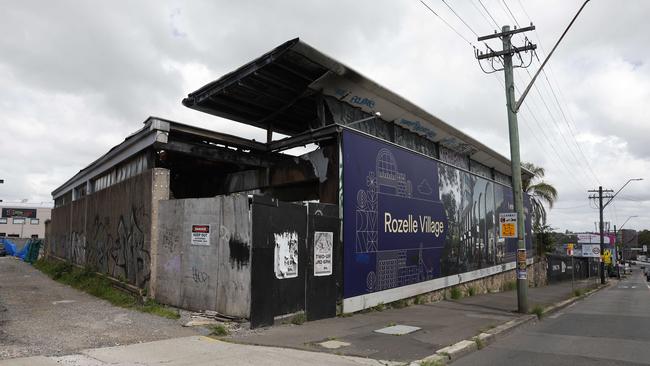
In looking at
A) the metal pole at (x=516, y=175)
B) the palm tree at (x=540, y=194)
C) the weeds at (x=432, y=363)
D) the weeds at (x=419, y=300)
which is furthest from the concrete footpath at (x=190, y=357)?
the palm tree at (x=540, y=194)

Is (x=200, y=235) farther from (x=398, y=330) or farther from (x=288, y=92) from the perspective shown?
(x=288, y=92)

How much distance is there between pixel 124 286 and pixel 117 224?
2.34 m

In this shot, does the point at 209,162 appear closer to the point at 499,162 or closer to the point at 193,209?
the point at 193,209

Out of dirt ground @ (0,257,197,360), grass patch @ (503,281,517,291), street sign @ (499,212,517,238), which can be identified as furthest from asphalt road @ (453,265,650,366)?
grass patch @ (503,281,517,291)

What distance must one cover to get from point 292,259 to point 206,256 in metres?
1.84

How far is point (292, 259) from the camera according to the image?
393 inches

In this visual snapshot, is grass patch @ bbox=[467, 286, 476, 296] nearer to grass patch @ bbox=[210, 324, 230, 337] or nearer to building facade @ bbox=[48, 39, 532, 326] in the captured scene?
building facade @ bbox=[48, 39, 532, 326]

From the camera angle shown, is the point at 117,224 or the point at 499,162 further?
the point at 499,162

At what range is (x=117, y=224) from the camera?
14234 millimetres

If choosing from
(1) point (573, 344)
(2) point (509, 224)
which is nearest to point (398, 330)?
(1) point (573, 344)

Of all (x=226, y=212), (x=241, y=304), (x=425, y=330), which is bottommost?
(x=425, y=330)

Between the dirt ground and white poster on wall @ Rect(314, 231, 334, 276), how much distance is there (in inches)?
128

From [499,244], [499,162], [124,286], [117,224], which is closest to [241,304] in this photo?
[124,286]

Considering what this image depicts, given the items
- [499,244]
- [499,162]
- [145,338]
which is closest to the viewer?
[145,338]
